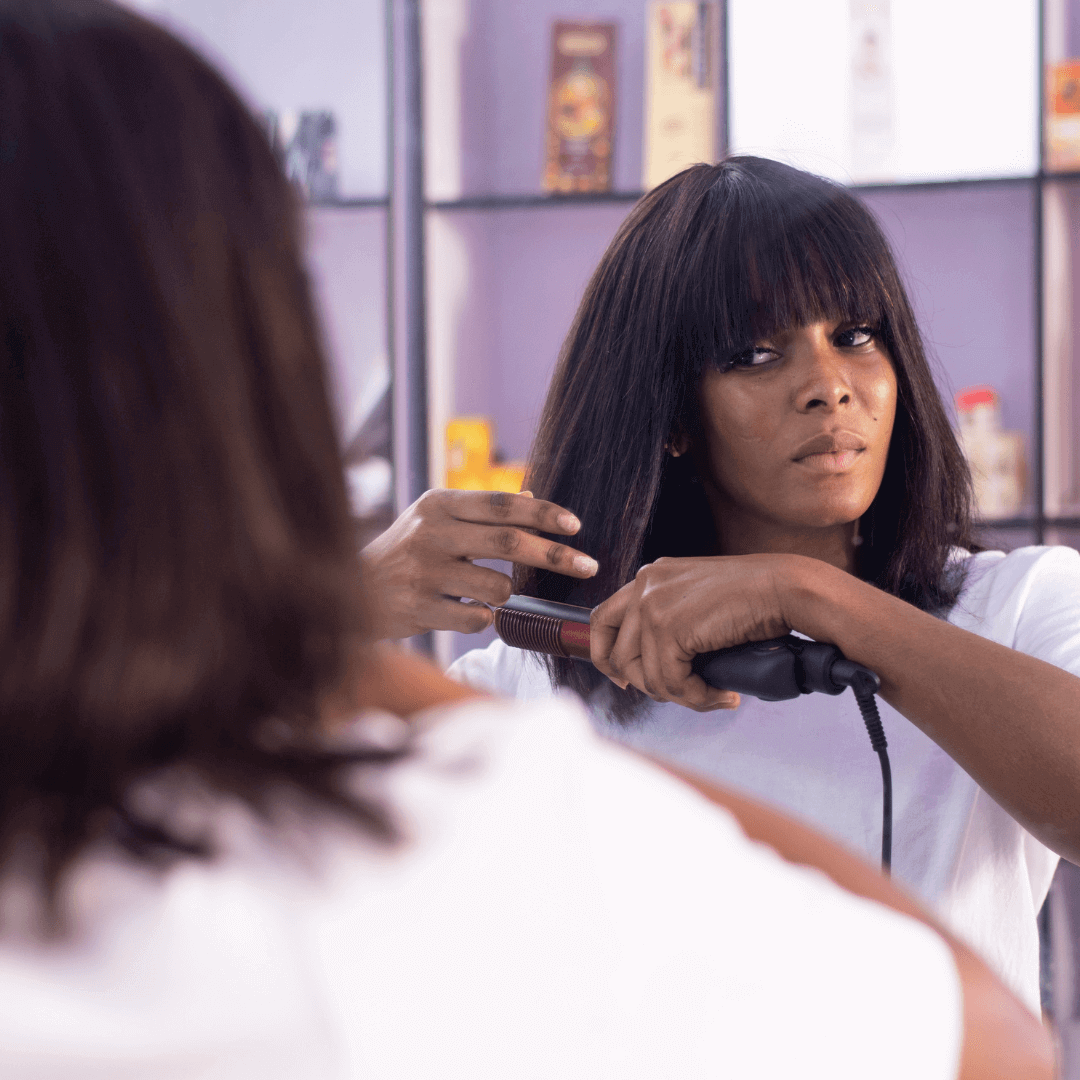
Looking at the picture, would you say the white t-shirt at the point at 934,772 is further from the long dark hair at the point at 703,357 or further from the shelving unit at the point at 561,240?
the shelving unit at the point at 561,240

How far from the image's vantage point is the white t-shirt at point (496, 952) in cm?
28

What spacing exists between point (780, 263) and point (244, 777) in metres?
0.77

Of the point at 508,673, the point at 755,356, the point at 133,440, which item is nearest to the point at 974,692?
the point at 755,356

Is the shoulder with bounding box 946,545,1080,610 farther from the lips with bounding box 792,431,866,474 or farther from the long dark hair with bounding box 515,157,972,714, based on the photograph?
the lips with bounding box 792,431,866,474

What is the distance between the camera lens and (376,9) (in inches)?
81.0

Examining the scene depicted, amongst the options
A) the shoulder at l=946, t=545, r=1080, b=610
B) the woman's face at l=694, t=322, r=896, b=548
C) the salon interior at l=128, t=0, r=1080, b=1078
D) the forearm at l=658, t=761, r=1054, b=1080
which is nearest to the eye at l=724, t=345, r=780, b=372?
the woman's face at l=694, t=322, r=896, b=548

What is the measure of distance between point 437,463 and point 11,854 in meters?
1.81

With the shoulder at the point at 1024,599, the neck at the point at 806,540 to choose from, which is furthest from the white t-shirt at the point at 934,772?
the neck at the point at 806,540

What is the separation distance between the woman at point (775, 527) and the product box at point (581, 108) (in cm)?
113

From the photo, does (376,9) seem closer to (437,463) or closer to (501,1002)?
(437,463)

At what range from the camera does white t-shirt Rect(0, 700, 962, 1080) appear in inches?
10.9

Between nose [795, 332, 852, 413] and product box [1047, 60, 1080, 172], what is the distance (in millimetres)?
1230

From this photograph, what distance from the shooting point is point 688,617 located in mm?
813

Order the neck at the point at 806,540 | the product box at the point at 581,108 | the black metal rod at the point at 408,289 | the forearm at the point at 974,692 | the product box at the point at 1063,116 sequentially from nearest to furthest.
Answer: the forearm at the point at 974,692
the neck at the point at 806,540
the product box at the point at 1063,116
the black metal rod at the point at 408,289
the product box at the point at 581,108
